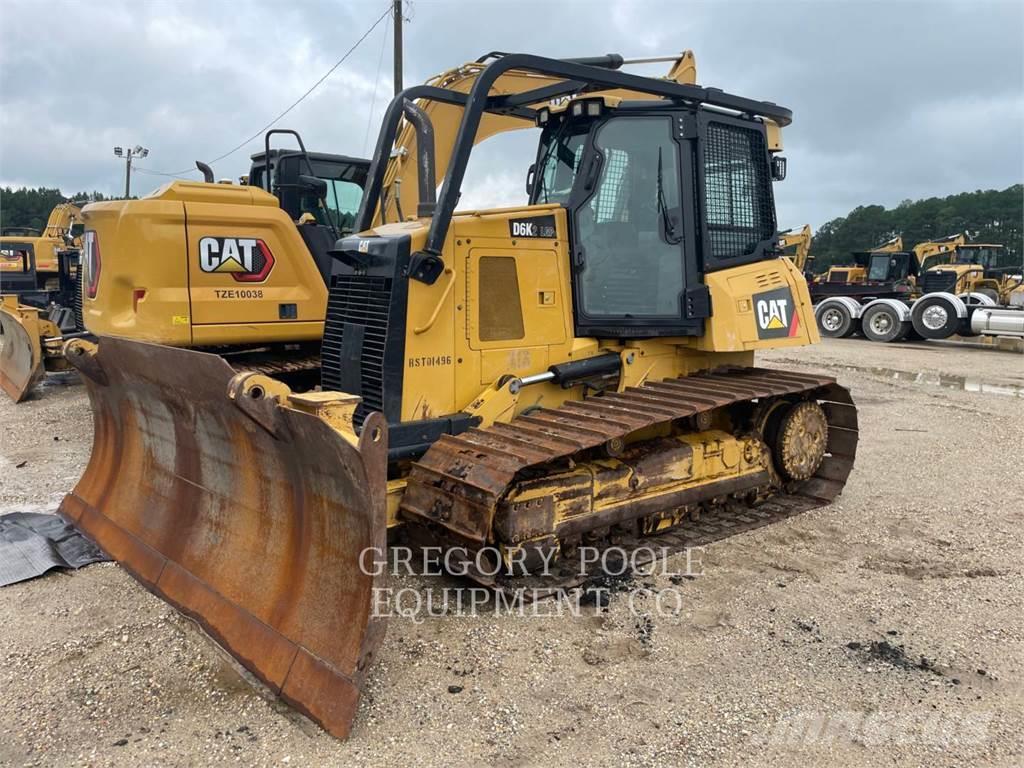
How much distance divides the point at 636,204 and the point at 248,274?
12.5 feet

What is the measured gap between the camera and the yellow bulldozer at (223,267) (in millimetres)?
6574

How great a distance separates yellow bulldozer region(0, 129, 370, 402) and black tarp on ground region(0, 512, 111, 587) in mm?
2025

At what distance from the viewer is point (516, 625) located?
3.88 metres

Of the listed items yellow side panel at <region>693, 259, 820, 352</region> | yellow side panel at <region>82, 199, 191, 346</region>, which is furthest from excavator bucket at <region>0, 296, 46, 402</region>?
yellow side panel at <region>693, 259, 820, 352</region>

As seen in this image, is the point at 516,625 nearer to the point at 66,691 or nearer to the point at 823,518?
the point at 66,691

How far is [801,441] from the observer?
5.69m

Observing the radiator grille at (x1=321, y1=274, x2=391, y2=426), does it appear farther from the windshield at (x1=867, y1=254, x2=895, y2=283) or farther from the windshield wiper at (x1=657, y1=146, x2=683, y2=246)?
the windshield at (x1=867, y1=254, x2=895, y2=283)

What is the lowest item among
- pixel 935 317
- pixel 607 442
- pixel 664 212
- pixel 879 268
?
pixel 607 442

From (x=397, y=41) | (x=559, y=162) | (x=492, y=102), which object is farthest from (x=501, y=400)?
(x=397, y=41)

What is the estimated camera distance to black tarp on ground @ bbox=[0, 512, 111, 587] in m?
4.36

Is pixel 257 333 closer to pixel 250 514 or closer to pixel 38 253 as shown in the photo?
pixel 250 514

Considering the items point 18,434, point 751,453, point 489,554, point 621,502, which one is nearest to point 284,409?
point 489,554

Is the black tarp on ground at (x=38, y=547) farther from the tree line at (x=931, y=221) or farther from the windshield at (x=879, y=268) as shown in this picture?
the tree line at (x=931, y=221)

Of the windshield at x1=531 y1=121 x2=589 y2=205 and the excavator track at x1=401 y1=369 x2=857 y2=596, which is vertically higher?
the windshield at x1=531 y1=121 x2=589 y2=205
